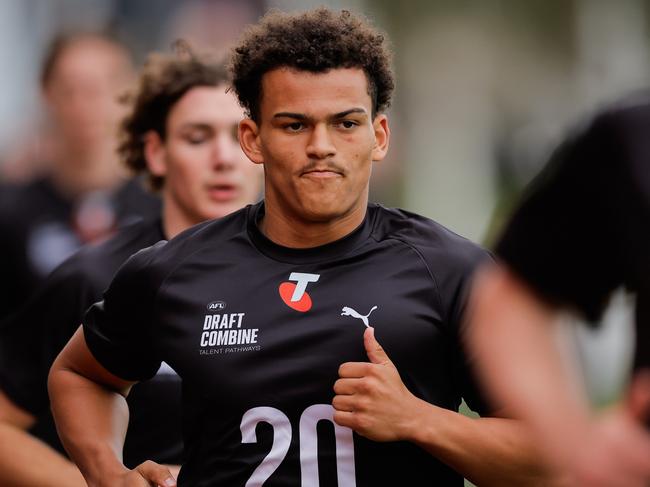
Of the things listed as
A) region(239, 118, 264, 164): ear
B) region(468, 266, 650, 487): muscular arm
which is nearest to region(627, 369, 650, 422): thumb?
region(468, 266, 650, 487): muscular arm

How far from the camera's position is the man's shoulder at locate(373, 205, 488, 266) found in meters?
3.87

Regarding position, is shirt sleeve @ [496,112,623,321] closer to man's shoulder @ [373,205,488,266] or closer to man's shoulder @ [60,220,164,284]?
man's shoulder @ [373,205,488,266]

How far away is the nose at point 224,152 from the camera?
532 centimetres

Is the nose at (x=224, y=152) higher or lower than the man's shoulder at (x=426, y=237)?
lower

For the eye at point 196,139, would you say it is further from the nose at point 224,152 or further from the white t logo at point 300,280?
the white t logo at point 300,280

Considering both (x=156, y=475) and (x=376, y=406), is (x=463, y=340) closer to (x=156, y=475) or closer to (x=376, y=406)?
(x=376, y=406)

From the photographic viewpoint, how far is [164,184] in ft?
18.5

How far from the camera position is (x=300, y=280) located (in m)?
3.93

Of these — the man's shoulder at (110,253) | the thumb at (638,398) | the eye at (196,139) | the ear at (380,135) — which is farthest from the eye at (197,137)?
the thumb at (638,398)

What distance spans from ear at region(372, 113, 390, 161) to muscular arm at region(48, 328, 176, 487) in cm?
100

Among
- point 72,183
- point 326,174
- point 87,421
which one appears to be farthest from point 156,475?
point 72,183

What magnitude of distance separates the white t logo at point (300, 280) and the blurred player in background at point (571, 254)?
124 cm

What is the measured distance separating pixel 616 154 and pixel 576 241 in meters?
0.17

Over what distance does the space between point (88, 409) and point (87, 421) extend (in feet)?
0.11
